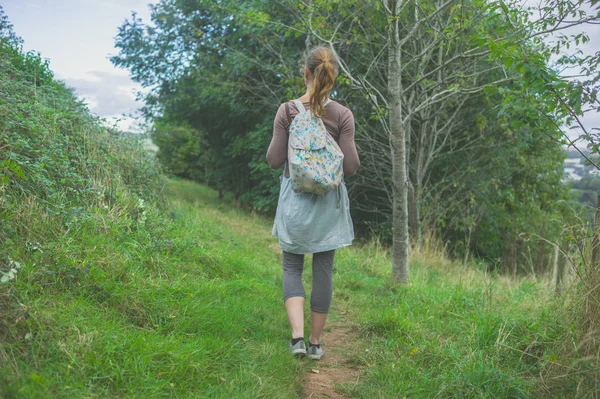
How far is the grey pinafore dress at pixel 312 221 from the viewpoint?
10.4 feet

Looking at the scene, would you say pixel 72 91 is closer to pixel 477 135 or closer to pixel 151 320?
pixel 151 320

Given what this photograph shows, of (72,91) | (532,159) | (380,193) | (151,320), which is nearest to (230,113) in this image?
(380,193)

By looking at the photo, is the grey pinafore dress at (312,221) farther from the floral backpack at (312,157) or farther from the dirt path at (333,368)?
the dirt path at (333,368)

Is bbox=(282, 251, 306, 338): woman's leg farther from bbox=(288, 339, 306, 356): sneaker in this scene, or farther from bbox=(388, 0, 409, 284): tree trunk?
bbox=(388, 0, 409, 284): tree trunk

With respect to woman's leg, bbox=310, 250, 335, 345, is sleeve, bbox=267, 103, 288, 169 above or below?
above

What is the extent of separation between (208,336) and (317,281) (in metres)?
0.80

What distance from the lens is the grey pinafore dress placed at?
317 cm

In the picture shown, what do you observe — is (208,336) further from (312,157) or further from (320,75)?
(320,75)

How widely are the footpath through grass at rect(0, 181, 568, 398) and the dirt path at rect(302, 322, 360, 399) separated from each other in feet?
0.18

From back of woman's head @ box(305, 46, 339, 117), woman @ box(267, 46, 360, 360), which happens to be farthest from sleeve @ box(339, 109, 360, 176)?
back of woman's head @ box(305, 46, 339, 117)

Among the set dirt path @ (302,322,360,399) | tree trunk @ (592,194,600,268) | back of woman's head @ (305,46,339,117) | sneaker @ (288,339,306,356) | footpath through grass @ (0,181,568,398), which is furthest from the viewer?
sneaker @ (288,339,306,356)

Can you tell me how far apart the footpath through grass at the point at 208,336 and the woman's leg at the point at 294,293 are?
201 mm

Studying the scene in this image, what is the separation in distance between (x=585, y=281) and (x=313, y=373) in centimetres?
174

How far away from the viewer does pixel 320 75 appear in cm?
307
